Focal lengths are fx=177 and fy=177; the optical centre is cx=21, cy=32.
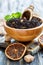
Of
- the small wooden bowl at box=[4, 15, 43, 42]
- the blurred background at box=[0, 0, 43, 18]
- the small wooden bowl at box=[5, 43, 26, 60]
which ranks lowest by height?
the blurred background at box=[0, 0, 43, 18]

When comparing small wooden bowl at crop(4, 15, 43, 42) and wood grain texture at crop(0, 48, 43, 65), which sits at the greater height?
small wooden bowl at crop(4, 15, 43, 42)

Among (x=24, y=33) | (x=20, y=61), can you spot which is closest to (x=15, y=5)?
(x=24, y=33)

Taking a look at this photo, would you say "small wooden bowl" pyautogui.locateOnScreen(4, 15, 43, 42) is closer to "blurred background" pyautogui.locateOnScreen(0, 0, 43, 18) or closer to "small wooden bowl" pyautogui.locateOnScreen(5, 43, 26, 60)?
"small wooden bowl" pyautogui.locateOnScreen(5, 43, 26, 60)

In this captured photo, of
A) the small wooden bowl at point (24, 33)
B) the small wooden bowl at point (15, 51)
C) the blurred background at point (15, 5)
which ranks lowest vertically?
the blurred background at point (15, 5)

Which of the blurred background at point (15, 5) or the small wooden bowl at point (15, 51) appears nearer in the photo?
the small wooden bowl at point (15, 51)

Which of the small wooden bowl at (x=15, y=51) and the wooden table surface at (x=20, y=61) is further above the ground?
the small wooden bowl at (x=15, y=51)

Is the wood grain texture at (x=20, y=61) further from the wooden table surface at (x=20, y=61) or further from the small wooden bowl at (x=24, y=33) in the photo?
the small wooden bowl at (x=24, y=33)

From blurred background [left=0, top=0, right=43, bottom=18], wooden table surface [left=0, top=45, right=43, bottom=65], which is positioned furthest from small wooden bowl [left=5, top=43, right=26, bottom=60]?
blurred background [left=0, top=0, right=43, bottom=18]

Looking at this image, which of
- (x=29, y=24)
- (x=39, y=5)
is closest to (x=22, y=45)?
(x=29, y=24)

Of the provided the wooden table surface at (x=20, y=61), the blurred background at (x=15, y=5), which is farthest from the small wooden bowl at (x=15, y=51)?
the blurred background at (x=15, y=5)
